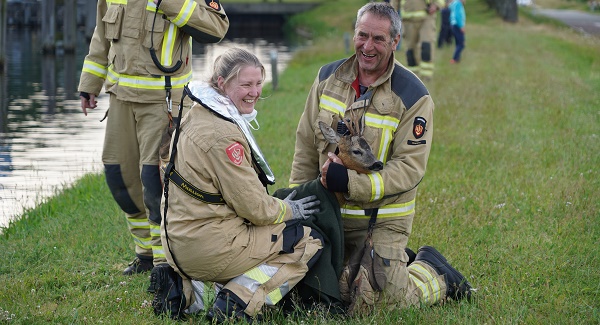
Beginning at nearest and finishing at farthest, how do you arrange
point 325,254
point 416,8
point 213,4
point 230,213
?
point 230,213
point 325,254
point 213,4
point 416,8

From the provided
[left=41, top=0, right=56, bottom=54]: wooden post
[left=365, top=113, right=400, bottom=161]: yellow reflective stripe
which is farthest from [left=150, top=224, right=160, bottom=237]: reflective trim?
[left=41, top=0, right=56, bottom=54]: wooden post

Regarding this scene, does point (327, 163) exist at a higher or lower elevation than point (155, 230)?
higher

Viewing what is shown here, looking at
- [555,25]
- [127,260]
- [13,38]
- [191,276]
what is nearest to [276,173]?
[127,260]

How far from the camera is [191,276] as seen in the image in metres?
4.82

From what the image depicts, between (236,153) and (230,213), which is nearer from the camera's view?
(236,153)

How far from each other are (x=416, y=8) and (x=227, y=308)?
10668 mm

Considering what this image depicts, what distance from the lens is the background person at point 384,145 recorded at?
5.04 meters

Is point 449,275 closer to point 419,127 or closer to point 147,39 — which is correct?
point 419,127

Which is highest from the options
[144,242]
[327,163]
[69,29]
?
→ [327,163]

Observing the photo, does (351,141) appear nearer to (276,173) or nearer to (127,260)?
(127,260)

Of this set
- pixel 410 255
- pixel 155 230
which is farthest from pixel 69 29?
pixel 410 255

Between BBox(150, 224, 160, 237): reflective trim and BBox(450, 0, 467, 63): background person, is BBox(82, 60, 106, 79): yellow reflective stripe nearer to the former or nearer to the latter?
BBox(150, 224, 160, 237): reflective trim

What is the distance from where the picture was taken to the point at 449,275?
17.7 feet

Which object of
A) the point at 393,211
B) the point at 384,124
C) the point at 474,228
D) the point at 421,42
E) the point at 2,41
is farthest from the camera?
the point at 2,41
